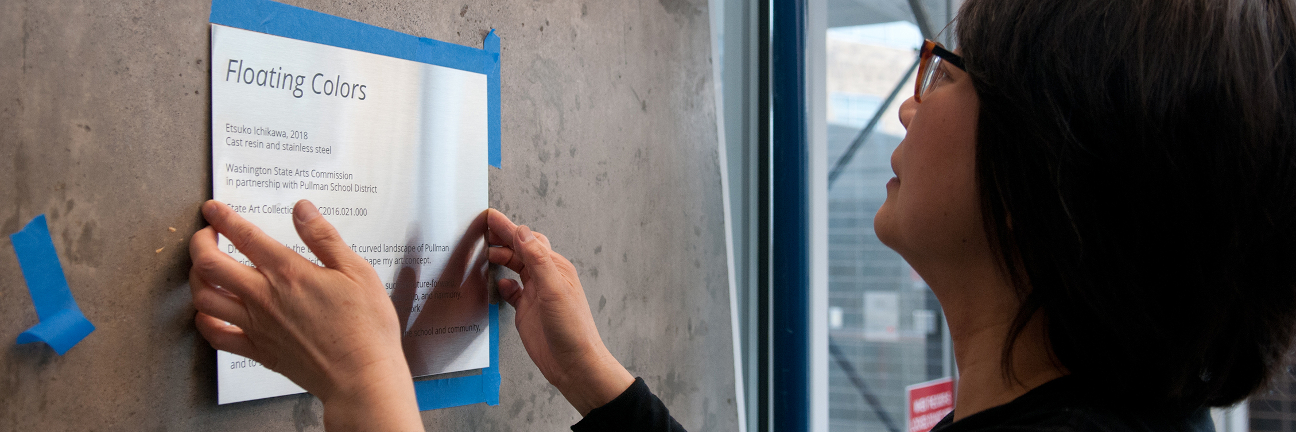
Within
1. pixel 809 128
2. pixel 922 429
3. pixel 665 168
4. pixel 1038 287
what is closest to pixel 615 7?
pixel 665 168

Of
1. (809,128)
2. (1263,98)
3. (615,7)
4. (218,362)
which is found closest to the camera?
(1263,98)

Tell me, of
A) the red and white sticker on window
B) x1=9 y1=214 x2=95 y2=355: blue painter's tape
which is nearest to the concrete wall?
x1=9 y1=214 x2=95 y2=355: blue painter's tape

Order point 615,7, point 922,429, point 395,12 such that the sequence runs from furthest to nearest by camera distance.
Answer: point 922,429 < point 615,7 < point 395,12

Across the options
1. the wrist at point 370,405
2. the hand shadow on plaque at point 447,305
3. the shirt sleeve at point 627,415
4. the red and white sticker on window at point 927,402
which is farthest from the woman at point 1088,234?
the red and white sticker on window at point 927,402

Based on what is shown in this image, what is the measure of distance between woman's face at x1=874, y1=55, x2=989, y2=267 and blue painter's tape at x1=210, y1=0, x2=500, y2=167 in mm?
412

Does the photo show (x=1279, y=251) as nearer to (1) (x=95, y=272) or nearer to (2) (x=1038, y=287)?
(2) (x=1038, y=287)

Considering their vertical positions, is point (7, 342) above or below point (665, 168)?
below

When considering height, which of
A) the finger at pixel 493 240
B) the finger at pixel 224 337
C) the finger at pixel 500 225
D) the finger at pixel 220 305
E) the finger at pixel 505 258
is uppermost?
the finger at pixel 500 225

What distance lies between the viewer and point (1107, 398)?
1.85ft

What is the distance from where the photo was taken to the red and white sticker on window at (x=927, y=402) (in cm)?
169

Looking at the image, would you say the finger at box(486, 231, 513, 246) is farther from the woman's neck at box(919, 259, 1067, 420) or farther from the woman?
the woman's neck at box(919, 259, 1067, 420)

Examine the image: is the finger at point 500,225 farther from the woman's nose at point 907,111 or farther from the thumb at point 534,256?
the woman's nose at point 907,111

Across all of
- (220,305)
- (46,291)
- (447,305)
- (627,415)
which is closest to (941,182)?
(627,415)

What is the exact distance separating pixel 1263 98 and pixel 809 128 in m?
0.73
